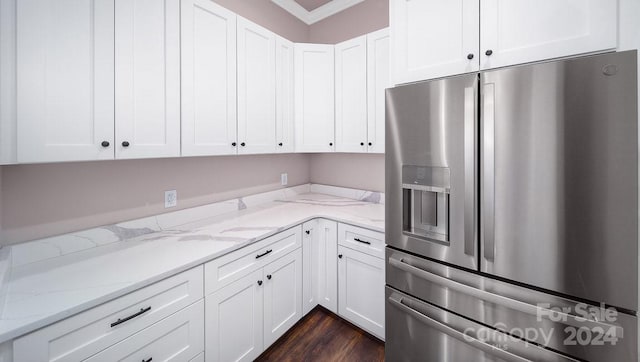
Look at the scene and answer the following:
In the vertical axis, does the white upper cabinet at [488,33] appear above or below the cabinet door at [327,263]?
above

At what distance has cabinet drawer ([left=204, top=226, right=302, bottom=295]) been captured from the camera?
1397mm

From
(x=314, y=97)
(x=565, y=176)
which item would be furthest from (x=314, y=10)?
(x=565, y=176)

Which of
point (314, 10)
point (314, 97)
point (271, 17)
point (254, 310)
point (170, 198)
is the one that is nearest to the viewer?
point (254, 310)

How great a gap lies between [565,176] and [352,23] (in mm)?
2400

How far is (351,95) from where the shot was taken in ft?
7.61

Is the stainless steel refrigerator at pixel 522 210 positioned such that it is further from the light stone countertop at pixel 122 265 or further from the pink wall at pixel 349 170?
the pink wall at pixel 349 170

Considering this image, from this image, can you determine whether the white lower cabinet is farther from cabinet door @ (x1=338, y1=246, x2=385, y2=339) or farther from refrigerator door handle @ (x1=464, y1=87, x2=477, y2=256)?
refrigerator door handle @ (x1=464, y1=87, x2=477, y2=256)

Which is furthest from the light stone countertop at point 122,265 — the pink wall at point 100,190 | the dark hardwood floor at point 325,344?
the dark hardwood floor at point 325,344

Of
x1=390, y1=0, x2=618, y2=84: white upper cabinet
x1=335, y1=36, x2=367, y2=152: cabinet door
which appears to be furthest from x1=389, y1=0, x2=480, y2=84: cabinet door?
x1=335, y1=36, x2=367, y2=152: cabinet door

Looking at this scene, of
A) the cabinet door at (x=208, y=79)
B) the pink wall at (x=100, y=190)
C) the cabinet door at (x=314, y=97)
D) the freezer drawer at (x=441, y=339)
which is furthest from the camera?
the cabinet door at (x=314, y=97)

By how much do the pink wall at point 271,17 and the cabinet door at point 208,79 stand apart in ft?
2.01

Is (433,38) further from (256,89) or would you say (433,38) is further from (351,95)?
(256,89)

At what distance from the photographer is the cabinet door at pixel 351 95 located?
7.36 ft

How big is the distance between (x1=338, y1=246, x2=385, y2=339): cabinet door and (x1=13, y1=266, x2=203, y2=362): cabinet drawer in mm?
1094
